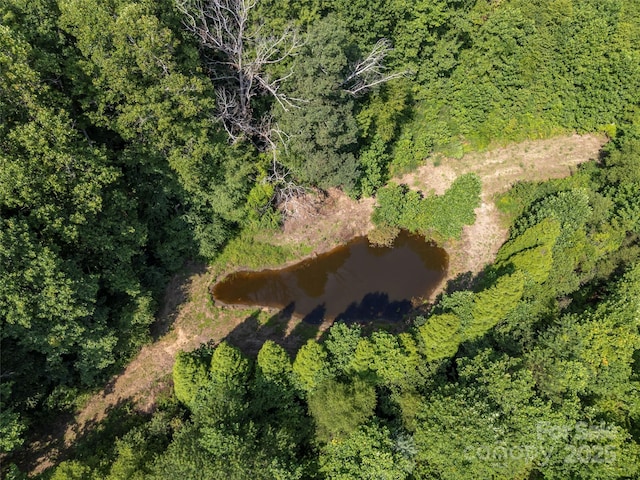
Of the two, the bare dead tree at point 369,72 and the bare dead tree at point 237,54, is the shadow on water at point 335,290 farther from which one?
the bare dead tree at point 369,72

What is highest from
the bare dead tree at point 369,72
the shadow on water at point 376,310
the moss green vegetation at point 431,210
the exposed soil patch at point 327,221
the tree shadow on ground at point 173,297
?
the bare dead tree at point 369,72

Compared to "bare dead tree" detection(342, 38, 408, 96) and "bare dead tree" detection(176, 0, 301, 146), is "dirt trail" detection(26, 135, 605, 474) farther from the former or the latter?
"bare dead tree" detection(342, 38, 408, 96)

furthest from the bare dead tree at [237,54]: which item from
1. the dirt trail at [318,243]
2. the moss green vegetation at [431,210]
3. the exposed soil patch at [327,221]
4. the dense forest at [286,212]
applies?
the moss green vegetation at [431,210]

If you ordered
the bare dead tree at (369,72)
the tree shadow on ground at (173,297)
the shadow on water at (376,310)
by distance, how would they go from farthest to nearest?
the shadow on water at (376,310)
the tree shadow on ground at (173,297)
the bare dead tree at (369,72)

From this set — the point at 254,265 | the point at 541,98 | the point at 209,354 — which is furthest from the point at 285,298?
the point at 541,98

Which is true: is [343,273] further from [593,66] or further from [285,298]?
[593,66]
